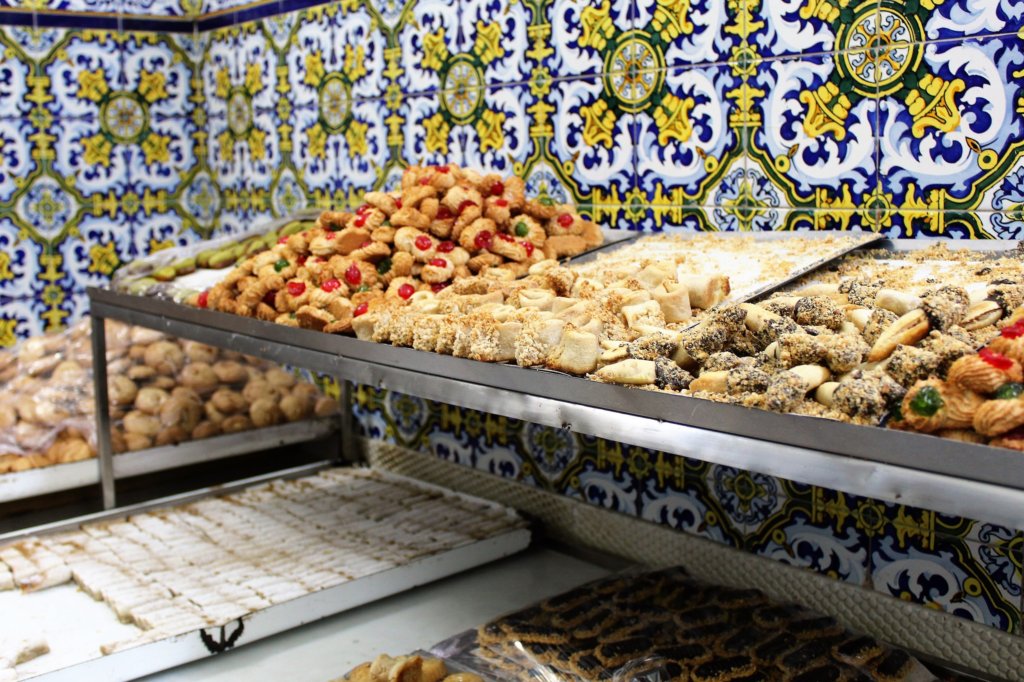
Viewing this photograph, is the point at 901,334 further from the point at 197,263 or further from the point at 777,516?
the point at 197,263

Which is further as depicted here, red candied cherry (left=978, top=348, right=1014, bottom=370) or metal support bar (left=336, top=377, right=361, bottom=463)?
metal support bar (left=336, top=377, right=361, bottom=463)

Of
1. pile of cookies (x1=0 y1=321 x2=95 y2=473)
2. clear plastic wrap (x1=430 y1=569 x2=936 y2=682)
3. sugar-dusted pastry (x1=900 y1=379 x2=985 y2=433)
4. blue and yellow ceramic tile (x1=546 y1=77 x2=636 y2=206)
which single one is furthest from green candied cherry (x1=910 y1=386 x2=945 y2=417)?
pile of cookies (x1=0 y1=321 x2=95 y2=473)

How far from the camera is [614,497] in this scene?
303 centimetres

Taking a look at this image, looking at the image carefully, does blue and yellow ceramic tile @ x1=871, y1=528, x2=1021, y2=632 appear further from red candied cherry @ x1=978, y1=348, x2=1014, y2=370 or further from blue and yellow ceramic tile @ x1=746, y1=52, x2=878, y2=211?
red candied cherry @ x1=978, y1=348, x2=1014, y2=370

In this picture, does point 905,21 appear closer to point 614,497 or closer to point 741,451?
point 741,451

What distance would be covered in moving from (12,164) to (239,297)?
2229mm

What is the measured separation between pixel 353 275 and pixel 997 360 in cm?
165

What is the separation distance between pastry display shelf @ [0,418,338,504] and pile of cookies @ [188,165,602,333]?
836 mm

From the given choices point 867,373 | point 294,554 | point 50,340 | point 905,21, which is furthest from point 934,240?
point 50,340

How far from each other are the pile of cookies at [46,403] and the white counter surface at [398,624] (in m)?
1.32

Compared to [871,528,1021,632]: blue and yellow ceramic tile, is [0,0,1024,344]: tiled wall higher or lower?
higher

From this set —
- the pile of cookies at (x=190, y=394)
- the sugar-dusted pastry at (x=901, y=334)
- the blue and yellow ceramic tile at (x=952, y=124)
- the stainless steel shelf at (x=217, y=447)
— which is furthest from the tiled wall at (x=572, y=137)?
the sugar-dusted pastry at (x=901, y=334)

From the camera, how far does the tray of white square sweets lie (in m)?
2.43

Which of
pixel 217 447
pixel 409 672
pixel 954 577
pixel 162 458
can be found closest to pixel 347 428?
pixel 217 447
